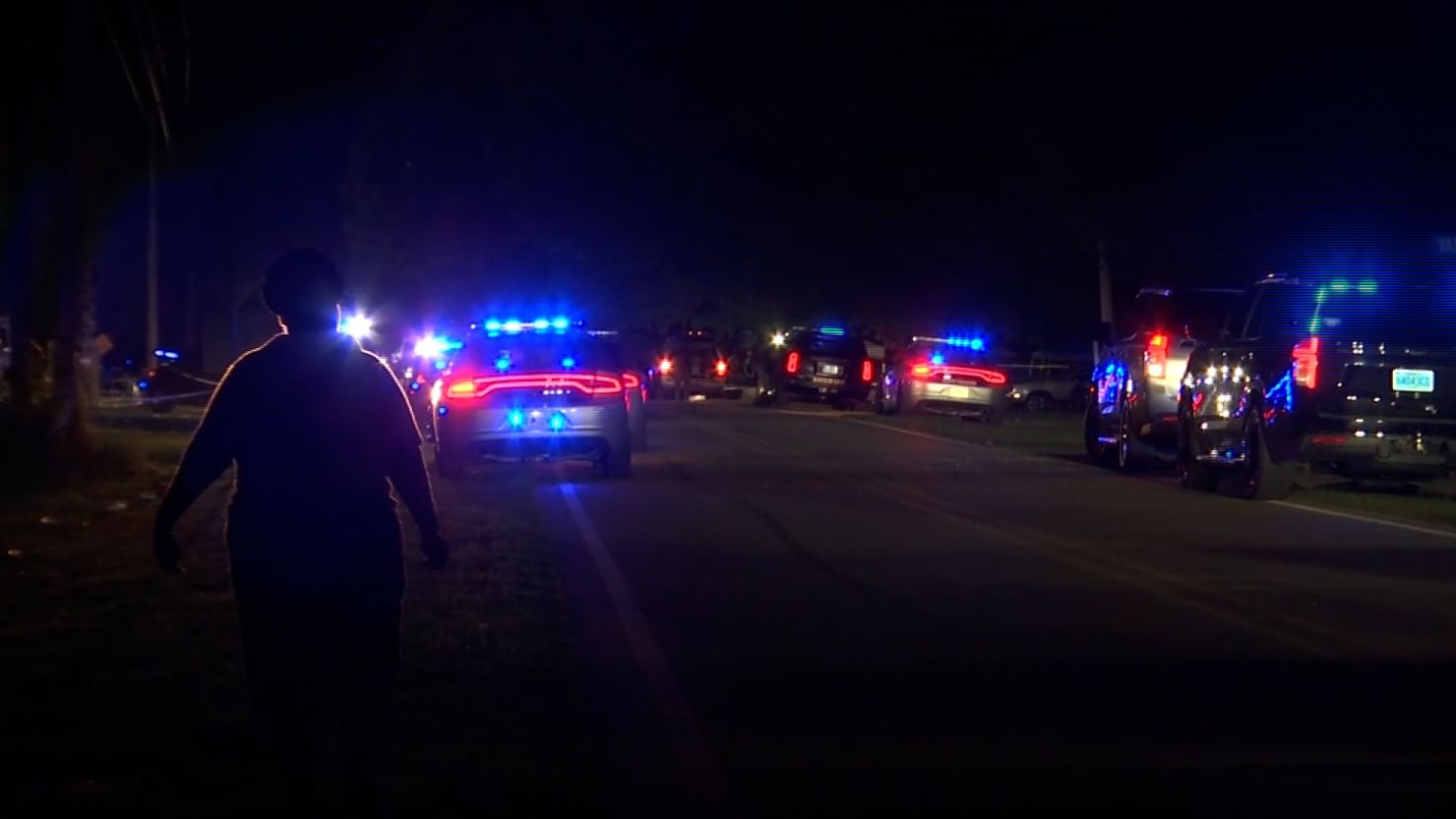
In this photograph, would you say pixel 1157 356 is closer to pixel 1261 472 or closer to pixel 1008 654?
pixel 1261 472

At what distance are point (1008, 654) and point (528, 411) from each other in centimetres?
1082

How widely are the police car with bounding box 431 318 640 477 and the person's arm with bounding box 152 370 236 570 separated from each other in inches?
546

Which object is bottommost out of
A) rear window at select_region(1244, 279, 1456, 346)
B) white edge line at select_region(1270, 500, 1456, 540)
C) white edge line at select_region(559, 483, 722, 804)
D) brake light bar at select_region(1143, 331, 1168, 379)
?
white edge line at select_region(559, 483, 722, 804)

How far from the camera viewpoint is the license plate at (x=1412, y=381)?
17.8m

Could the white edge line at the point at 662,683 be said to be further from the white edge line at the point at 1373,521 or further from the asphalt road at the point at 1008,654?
the white edge line at the point at 1373,521

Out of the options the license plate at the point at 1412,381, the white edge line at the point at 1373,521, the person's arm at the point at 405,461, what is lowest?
the white edge line at the point at 1373,521

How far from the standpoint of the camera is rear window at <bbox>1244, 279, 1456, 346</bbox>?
19250mm

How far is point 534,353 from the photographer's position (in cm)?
2080

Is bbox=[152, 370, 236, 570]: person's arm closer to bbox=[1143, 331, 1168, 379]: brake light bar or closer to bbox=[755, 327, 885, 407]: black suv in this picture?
A: bbox=[1143, 331, 1168, 379]: brake light bar

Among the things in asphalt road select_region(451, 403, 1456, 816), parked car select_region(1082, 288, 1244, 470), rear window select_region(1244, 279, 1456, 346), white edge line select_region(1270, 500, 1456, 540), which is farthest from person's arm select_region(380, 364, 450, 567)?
parked car select_region(1082, 288, 1244, 470)

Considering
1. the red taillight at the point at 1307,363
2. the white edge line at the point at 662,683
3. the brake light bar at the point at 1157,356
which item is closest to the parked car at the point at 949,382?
the brake light bar at the point at 1157,356

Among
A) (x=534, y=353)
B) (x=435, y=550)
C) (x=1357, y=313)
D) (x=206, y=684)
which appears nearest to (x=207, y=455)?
(x=435, y=550)

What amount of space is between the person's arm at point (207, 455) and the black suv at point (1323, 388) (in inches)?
558

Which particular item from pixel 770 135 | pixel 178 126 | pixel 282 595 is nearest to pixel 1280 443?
pixel 282 595
